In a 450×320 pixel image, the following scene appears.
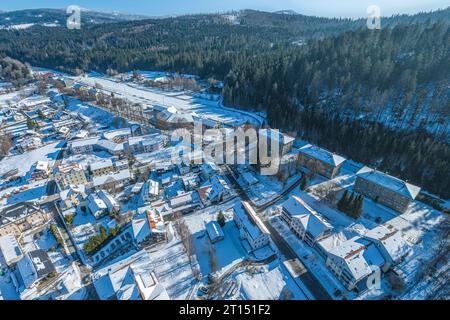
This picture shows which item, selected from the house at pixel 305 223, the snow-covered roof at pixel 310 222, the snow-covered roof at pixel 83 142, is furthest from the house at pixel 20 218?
the snow-covered roof at pixel 310 222

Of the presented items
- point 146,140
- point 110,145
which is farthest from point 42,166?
point 146,140

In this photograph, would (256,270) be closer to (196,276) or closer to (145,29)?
(196,276)

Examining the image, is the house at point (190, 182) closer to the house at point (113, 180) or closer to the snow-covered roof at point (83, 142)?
the house at point (113, 180)

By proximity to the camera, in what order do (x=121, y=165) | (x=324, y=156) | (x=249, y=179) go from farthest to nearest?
(x=121, y=165), (x=324, y=156), (x=249, y=179)

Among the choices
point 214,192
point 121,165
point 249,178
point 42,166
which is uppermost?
point 42,166

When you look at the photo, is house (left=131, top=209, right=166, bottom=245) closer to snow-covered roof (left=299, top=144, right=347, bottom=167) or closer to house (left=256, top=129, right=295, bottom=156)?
house (left=256, top=129, right=295, bottom=156)

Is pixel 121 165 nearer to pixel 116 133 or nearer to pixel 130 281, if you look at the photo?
pixel 116 133
